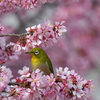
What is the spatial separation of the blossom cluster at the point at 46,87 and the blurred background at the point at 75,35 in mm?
3993

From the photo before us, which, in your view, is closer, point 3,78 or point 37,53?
point 3,78

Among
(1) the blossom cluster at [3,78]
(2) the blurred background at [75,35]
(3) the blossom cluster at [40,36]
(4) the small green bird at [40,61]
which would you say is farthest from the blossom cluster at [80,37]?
(1) the blossom cluster at [3,78]

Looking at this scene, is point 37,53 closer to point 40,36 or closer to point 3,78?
point 40,36

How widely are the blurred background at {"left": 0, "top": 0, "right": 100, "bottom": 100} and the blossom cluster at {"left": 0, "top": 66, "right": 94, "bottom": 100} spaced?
3993 millimetres

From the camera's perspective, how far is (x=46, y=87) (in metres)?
2.08

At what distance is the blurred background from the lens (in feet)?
20.1

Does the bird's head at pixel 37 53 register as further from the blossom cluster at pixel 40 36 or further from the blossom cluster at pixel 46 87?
the blossom cluster at pixel 46 87

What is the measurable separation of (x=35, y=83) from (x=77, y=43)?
450 cm

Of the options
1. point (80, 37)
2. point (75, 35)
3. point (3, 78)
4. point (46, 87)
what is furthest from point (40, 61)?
point (80, 37)

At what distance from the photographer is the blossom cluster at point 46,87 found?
191 cm

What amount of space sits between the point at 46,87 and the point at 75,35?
4.37 metres

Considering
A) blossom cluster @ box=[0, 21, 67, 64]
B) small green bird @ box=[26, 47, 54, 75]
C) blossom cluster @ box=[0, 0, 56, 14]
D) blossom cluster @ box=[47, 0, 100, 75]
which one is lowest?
blossom cluster @ box=[0, 21, 67, 64]

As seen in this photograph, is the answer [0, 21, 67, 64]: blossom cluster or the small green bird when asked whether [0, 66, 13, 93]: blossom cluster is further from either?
the small green bird

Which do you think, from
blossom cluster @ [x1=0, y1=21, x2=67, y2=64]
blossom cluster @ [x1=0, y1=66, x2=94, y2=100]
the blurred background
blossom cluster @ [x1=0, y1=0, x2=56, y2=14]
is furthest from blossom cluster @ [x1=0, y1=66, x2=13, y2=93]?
the blurred background
